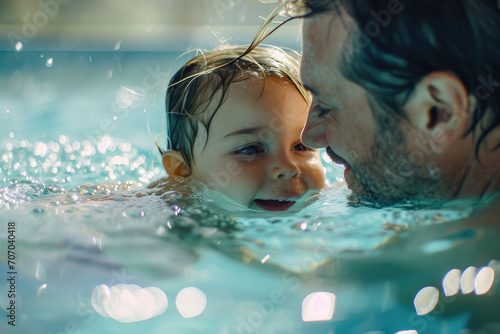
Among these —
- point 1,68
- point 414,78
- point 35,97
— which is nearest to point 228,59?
point 414,78

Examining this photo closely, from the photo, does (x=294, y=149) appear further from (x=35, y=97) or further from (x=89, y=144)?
(x=35, y=97)

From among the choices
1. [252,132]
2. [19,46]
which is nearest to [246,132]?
[252,132]

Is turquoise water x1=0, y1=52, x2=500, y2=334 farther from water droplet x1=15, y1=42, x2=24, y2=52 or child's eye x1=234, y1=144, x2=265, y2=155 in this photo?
water droplet x1=15, y1=42, x2=24, y2=52

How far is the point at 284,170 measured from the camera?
1.65 meters

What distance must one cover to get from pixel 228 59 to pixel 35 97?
8.19 feet

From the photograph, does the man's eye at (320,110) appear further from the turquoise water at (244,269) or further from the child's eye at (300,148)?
the child's eye at (300,148)

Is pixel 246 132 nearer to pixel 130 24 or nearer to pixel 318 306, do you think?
pixel 318 306

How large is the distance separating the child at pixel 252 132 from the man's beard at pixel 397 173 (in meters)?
0.34

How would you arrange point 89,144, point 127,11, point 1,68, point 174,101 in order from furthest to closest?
1. point 127,11
2. point 1,68
3. point 89,144
4. point 174,101

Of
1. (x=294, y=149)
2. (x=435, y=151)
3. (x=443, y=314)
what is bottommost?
(x=443, y=314)

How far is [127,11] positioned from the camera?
5.52m

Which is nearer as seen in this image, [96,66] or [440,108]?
[440,108]

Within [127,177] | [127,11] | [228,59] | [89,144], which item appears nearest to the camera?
[228,59]

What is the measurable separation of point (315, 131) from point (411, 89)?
0.30m
